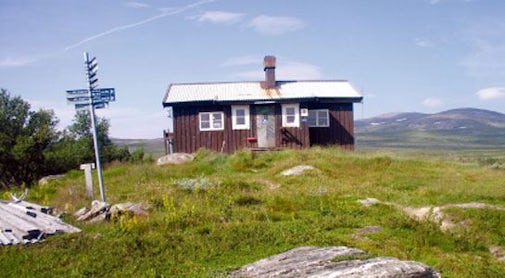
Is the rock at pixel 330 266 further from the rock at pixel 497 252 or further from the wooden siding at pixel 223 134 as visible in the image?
the wooden siding at pixel 223 134

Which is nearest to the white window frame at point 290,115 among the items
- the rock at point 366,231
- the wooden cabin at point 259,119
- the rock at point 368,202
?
the wooden cabin at point 259,119

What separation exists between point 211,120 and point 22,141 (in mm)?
11485

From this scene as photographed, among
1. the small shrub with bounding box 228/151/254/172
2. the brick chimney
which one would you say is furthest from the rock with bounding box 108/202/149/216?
the brick chimney

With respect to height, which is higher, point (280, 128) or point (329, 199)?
point (280, 128)

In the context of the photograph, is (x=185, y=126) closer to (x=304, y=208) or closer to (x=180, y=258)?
(x=304, y=208)

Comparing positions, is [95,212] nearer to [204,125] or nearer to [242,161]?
[242,161]

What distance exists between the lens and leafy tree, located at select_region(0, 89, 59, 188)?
97.6ft

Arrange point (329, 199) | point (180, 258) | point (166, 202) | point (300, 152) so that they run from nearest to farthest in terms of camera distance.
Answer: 1. point (180, 258)
2. point (166, 202)
3. point (329, 199)
4. point (300, 152)

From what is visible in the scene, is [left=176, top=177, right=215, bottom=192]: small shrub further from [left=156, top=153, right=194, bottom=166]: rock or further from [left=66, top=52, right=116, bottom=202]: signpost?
[left=156, top=153, right=194, bottom=166]: rock

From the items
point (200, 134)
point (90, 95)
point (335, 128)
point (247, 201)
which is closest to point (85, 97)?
point (90, 95)

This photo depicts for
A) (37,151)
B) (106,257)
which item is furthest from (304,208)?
(37,151)

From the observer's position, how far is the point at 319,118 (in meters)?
32.8

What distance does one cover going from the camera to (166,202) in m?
14.4

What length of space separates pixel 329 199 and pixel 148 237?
6.39m
